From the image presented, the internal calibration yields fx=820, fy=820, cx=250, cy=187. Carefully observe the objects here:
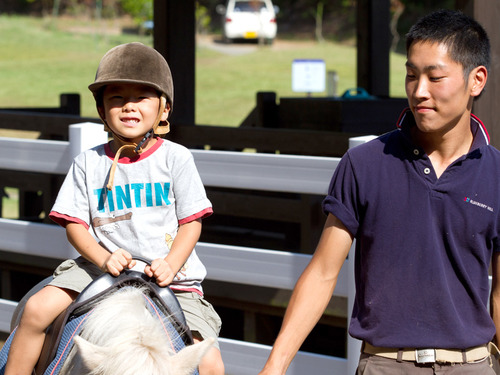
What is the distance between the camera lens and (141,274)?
8.89ft

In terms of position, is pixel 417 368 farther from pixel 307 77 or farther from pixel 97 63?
pixel 97 63

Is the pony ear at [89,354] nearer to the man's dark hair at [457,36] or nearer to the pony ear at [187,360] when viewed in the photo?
the pony ear at [187,360]

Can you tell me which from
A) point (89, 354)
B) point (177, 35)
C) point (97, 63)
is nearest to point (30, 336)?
point (89, 354)

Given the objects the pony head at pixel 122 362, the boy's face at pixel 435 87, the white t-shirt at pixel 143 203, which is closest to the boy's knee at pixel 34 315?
the white t-shirt at pixel 143 203

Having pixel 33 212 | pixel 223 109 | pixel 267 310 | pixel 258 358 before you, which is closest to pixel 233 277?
pixel 258 358

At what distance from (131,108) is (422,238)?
4.03 ft

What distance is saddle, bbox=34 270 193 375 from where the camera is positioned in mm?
2479

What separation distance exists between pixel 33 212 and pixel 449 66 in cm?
672

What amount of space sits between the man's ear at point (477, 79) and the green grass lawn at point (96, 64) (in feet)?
62.4

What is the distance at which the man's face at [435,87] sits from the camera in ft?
7.38

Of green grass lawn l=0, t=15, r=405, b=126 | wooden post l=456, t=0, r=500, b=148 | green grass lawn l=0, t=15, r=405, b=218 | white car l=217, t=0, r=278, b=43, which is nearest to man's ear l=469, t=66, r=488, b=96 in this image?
wooden post l=456, t=0, r=500, b=148

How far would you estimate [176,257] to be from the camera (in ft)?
9.43

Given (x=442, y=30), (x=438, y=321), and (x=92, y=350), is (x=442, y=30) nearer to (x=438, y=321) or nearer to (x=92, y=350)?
(x=438, y=321)

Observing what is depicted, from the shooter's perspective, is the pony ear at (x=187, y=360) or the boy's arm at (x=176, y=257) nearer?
the pony ear at (x=187, y=360)
